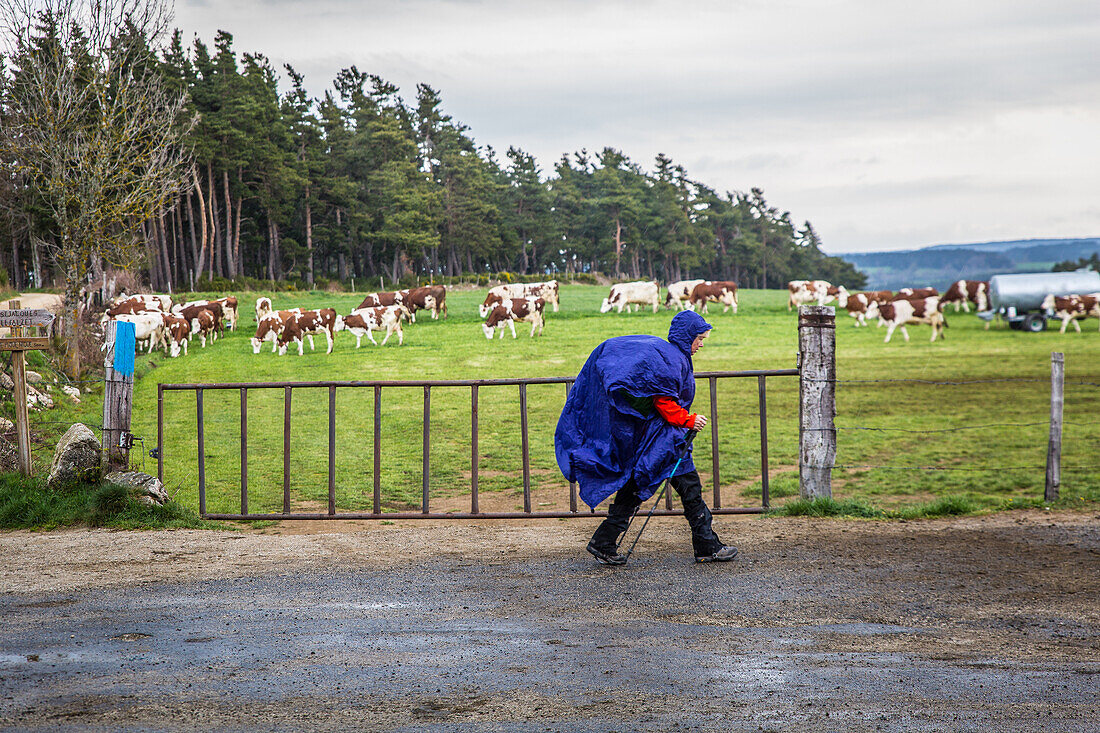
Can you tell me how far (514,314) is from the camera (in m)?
30.0

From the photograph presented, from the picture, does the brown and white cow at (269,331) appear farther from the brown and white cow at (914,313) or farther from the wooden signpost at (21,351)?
the brown and white cow at (914,313)

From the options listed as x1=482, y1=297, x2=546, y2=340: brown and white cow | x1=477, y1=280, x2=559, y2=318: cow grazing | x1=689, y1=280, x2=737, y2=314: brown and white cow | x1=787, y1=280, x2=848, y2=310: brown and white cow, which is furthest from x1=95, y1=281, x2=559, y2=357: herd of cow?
x1=787, y1=280, x2=848, y2=310: brown and white cow

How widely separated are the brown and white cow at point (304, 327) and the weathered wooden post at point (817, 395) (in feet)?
63.3

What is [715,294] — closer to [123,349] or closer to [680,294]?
[680,294]

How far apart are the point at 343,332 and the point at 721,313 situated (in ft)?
53.6

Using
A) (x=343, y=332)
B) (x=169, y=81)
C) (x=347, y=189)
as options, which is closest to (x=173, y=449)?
(x=343, y=332)

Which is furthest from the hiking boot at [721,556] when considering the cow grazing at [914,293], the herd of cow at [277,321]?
the cow grazing at [914,293]

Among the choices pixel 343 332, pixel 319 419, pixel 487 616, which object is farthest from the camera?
pixel 343 332

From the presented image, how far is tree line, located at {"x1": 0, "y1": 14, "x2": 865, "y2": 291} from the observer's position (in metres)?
57.3

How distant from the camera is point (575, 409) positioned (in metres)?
6.71

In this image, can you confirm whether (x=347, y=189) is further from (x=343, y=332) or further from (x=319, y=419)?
(x=319, y=419)

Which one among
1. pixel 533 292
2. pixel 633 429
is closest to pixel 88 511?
pixel 633 429

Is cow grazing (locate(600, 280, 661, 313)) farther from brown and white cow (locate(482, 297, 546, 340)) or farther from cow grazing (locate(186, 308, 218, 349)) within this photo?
cow grazing (locate(186, 308, 218, 349))

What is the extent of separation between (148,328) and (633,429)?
73.7ft
